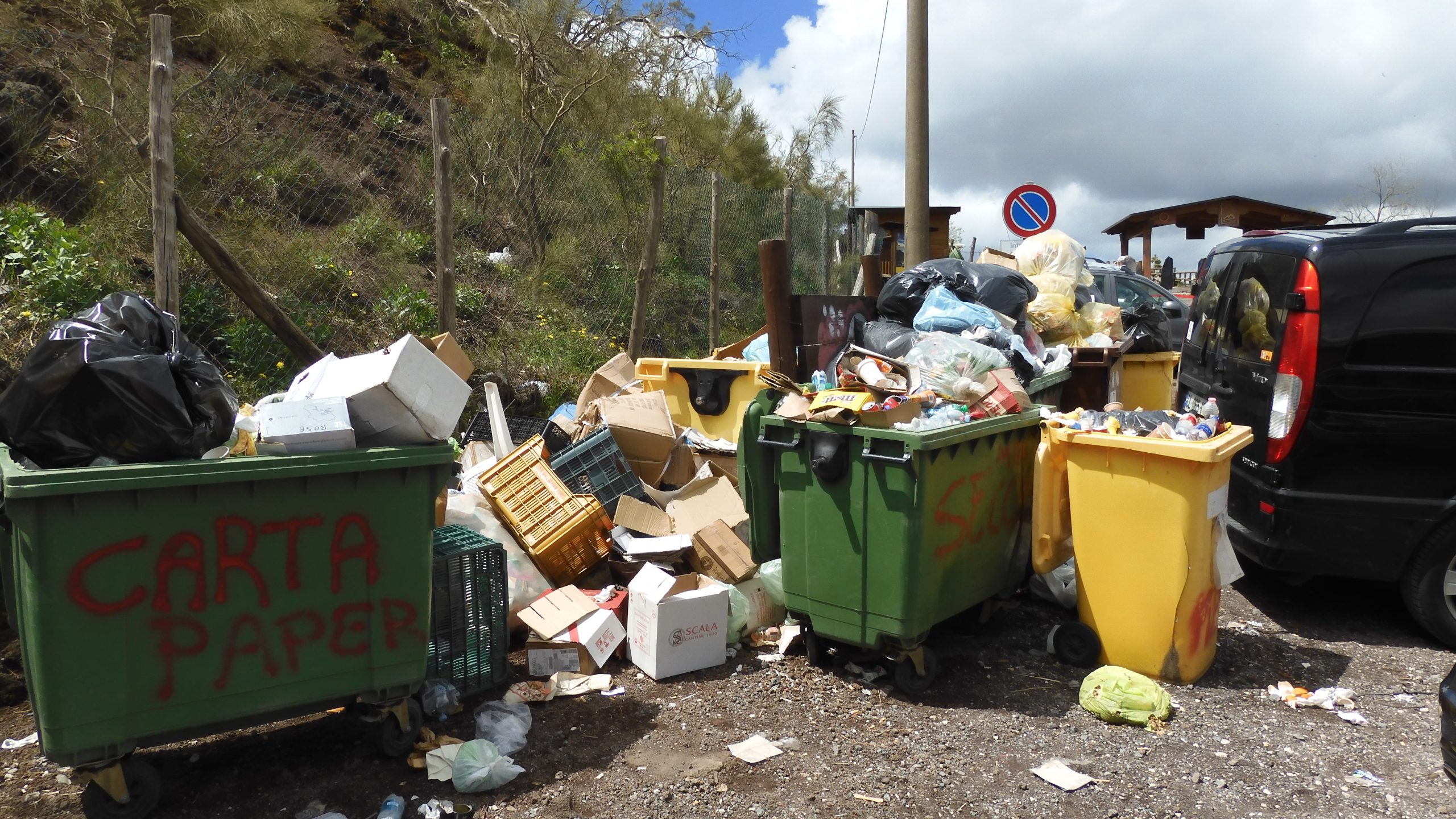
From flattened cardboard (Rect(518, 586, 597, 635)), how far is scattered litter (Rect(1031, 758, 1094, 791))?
1870mm

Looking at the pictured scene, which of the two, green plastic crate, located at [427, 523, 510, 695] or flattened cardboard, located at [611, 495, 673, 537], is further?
flattened cardboard, located at [611, 495, 673, 537]

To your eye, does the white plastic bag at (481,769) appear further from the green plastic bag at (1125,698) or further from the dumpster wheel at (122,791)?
the green plastic bag at (1125,698)

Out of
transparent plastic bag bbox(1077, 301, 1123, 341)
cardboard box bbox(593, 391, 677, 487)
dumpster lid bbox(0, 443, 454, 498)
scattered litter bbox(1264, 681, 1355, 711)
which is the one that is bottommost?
scattered litter bbox(1264, 681, 1355, 711)

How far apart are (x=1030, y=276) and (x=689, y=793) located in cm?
481

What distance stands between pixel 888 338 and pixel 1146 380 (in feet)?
8.42

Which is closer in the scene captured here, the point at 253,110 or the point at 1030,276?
the point at 1030,276

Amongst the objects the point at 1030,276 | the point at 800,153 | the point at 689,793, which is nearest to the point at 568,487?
the point at 689,793

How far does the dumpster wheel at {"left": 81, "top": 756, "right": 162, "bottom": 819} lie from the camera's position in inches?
107

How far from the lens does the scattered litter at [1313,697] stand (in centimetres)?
373

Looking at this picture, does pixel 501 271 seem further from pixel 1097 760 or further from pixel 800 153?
pixel 800 153

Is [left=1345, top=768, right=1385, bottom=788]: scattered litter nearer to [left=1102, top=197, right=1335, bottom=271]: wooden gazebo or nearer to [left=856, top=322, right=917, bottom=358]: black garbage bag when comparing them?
[left=856, top=322, right=917, bottom=358]: black garbage bag

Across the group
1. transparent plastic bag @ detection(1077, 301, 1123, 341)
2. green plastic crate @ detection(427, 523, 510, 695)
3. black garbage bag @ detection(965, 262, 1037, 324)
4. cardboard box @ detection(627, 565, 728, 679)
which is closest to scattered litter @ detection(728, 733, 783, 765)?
cardboard box @ detection(627, 565, 728, 679)

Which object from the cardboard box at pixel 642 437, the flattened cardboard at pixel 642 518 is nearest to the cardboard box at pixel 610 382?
the cardboard box at pixel 642 437

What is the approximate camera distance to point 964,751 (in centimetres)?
333
